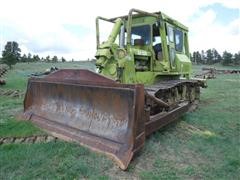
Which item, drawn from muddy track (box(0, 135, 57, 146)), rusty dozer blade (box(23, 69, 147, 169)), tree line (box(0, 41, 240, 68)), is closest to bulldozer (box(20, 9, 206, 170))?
rusty dozer blade (box(23, 69, 147, 169))

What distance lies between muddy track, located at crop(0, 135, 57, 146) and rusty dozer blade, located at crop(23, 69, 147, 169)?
0.56ft

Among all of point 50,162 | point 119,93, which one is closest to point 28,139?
point 50,162

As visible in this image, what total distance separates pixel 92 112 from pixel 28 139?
1.14 m

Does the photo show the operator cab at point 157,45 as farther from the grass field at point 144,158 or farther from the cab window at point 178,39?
the grass field at point 144,158

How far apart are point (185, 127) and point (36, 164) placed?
329 centimetres

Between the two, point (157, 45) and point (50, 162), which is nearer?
point (50, 162)

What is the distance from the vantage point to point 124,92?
414cm

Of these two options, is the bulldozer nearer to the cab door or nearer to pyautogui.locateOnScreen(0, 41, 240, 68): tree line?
the cab door

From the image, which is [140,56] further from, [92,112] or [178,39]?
[92,112]

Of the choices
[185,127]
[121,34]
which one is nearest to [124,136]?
[185,127]

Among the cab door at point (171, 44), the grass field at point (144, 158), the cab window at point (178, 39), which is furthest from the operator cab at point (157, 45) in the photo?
the grass field at point (144, 158)

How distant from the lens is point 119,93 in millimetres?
4227

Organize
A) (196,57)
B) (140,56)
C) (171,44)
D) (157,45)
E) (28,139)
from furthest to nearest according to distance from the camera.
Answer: (196,57)
(171,44)
(157,45)
(140,56)
(28,139)

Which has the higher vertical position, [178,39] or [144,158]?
[178,39]
